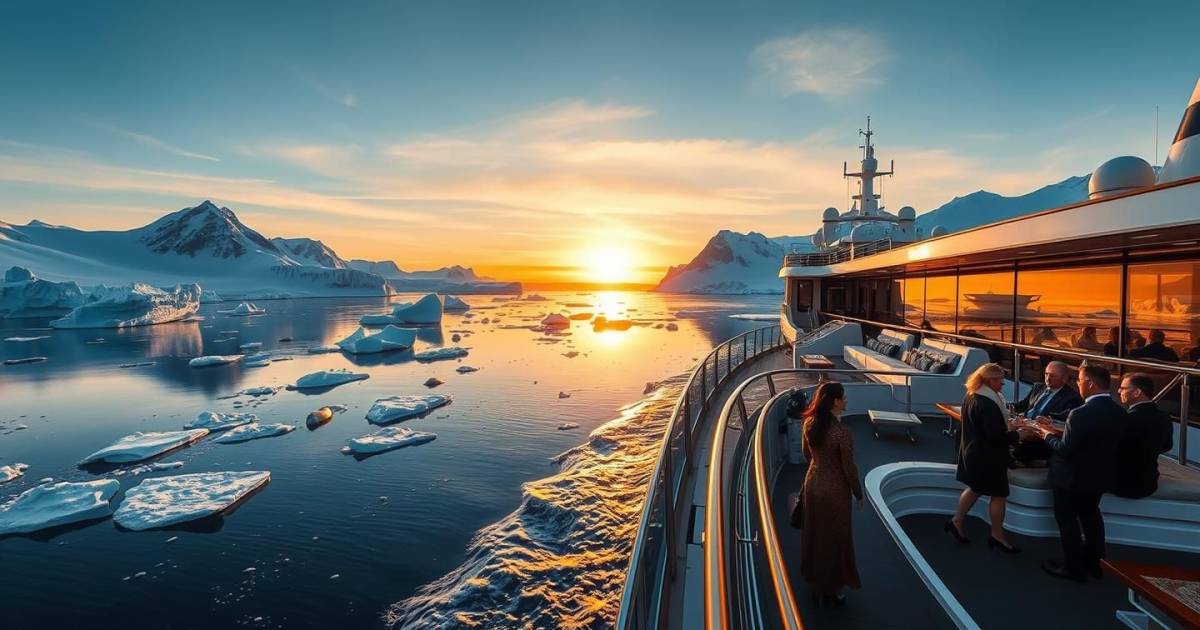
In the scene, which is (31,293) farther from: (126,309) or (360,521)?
(360,521)

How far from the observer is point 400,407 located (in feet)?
57.8

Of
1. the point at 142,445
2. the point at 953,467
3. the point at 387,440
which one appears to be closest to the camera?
the point at 953,467

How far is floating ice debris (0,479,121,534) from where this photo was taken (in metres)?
9.95

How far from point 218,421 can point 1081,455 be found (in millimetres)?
20315

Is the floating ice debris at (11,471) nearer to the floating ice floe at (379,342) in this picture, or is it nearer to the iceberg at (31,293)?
the floating ice floe at (379,342)

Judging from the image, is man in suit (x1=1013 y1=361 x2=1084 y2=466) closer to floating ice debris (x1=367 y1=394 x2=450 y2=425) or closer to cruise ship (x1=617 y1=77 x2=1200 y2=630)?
cruise ship (x1=617 y1=77 x2=1200 y2=630)

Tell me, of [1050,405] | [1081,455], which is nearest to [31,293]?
[1050,405]

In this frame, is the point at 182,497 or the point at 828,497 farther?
the point at 182,497

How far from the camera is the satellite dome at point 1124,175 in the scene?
7.25 metres

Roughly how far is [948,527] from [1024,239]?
4545 millimetres

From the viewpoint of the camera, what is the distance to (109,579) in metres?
8.50

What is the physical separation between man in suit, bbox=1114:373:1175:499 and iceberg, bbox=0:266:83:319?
90.4 metres

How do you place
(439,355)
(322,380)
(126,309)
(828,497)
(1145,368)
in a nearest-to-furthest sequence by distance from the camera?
1. (828,497)
2. (1145,368)
3. (322,380)
4. (439,355)
5. (126,309)

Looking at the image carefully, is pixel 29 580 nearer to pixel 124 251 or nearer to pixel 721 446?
pixel 721 446
